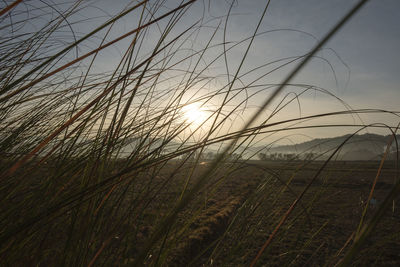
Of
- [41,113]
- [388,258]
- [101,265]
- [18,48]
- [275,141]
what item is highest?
[18,48]

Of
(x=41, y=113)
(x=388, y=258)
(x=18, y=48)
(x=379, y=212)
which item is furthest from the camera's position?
(x=388, y=258)

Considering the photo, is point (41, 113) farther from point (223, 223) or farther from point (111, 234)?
point (223, 223)

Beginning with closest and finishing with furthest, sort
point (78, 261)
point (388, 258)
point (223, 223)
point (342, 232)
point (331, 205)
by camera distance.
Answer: point (78, 261), point (388, 258), point (342, 232), point (223, 223), point (331, 205)

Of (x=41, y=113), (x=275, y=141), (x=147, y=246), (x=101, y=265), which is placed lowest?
(x=101, y=265)

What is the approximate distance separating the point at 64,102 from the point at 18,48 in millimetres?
332

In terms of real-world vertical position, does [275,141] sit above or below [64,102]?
below

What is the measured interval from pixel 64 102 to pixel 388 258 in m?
2.07


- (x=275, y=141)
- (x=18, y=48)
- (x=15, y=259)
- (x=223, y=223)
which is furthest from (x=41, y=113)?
(x=223, y=223)

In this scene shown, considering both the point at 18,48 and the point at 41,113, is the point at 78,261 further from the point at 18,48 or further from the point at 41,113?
the point at 18,48

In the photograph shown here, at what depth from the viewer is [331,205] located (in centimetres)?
271

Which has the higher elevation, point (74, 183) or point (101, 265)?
point (74, 183)

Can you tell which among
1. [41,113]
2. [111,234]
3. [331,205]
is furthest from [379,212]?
[331,205]

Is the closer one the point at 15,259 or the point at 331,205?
the point at 15,259

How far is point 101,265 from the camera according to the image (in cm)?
57
